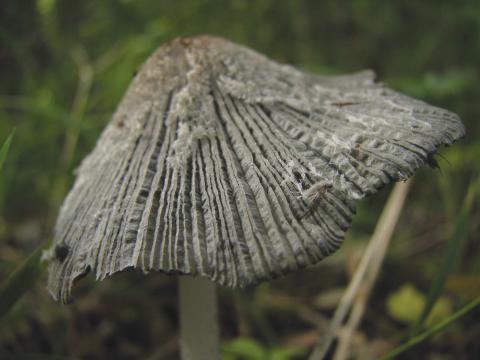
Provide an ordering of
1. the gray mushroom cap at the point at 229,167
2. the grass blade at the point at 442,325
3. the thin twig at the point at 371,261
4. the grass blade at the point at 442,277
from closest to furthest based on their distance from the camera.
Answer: the gray mushroom cap at the point at 229,167 → the grass blade at the point at 442,325 → the grass blade at the point at 442,277 → the thin twig at the point at 371,261

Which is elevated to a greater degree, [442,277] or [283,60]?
[283,60]

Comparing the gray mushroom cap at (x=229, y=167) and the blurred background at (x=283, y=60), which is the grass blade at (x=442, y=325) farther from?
the gray mushroom cap at (x=229, y=167)

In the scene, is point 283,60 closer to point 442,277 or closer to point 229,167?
point 442,277

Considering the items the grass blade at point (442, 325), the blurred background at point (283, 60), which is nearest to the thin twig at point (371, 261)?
the blurred background at point (283, 60)

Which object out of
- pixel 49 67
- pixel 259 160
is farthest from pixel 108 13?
pixel 259 160

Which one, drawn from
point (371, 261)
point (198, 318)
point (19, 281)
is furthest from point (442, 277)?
point (19, 281)
